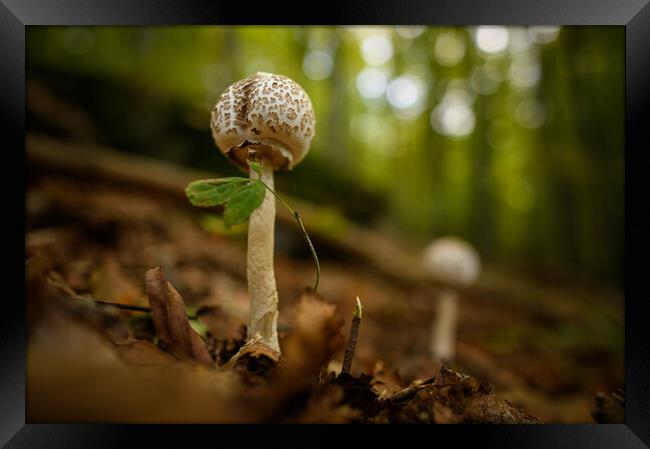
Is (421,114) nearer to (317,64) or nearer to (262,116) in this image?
(317,64)

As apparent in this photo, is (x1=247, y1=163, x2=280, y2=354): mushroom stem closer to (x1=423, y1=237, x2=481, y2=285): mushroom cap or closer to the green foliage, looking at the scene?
the green foliage

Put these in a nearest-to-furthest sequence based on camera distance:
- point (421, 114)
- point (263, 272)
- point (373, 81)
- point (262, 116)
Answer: point (262, 116) < point (263, 272) < point (421, 114) < point (373, 81)

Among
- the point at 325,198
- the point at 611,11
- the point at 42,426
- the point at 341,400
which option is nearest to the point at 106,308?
the point at 42,426

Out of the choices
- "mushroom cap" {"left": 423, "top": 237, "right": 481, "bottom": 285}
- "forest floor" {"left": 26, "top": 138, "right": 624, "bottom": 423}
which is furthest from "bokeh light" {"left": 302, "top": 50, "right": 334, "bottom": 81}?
"mushroom cap" {"left": 423, "top": 237, "right": 481, "bottom": 285}

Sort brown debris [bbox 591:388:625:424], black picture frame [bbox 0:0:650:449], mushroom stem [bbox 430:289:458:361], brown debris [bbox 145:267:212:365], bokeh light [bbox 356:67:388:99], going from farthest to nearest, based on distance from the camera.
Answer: bokeh light [bbox 356:67:388:99]
mushroom stem [bbox 430:289:458:361]
brown debris [bbox 591:388:625:424]
black picture frame [bbox 0:0:650:449]
brown debris [bbox 145:267:212:365]

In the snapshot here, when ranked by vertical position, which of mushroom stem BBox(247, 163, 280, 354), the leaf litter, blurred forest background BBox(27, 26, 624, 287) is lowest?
the leaf litter

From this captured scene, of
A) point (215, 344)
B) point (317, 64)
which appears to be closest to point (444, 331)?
point (215, 344)

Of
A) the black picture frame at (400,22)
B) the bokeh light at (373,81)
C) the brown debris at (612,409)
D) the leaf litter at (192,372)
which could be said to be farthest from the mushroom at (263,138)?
the bokeh light at (373,81)
